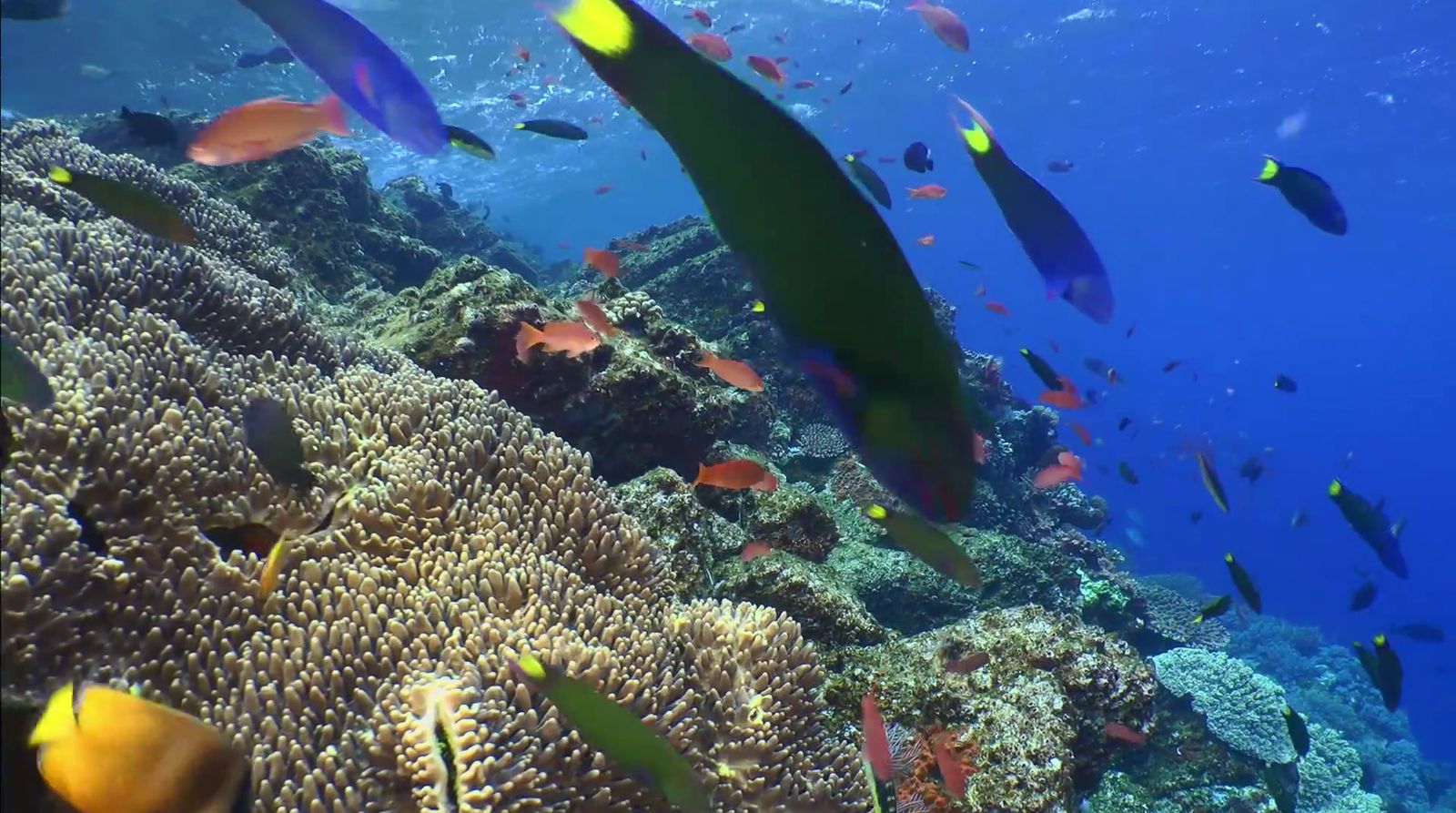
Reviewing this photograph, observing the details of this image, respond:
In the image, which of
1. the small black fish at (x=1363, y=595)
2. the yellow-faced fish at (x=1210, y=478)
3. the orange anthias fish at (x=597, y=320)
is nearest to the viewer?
the orange anthias fish at (x=597, y=320)

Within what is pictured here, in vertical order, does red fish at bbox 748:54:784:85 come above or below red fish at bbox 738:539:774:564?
above

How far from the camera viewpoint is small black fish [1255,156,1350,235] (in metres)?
4.97

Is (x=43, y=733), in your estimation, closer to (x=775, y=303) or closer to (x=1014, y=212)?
(x=775, y=303)

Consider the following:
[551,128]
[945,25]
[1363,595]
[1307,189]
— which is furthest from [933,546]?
[1363,595]

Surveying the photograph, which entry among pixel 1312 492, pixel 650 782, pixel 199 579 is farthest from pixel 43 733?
pixel 1312 492

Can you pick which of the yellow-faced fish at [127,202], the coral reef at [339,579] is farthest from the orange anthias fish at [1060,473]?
the yellow-faced fish at [127,202]

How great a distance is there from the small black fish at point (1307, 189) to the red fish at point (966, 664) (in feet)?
12.4

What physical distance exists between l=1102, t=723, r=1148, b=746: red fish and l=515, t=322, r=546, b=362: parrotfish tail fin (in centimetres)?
405

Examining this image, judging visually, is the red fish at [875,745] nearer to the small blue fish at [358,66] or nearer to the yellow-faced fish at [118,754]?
the yellow-faced fish at [118,754]

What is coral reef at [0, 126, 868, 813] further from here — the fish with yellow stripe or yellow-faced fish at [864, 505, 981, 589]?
the fish with yellow stripe

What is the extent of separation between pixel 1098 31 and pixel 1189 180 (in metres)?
23.2

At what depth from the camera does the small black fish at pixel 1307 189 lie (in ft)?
16.3

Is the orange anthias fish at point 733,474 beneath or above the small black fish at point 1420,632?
above

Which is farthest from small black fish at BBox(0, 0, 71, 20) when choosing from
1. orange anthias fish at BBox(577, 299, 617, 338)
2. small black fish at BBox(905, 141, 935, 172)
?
small black fish at BBox(905, 141, 935, 172)
